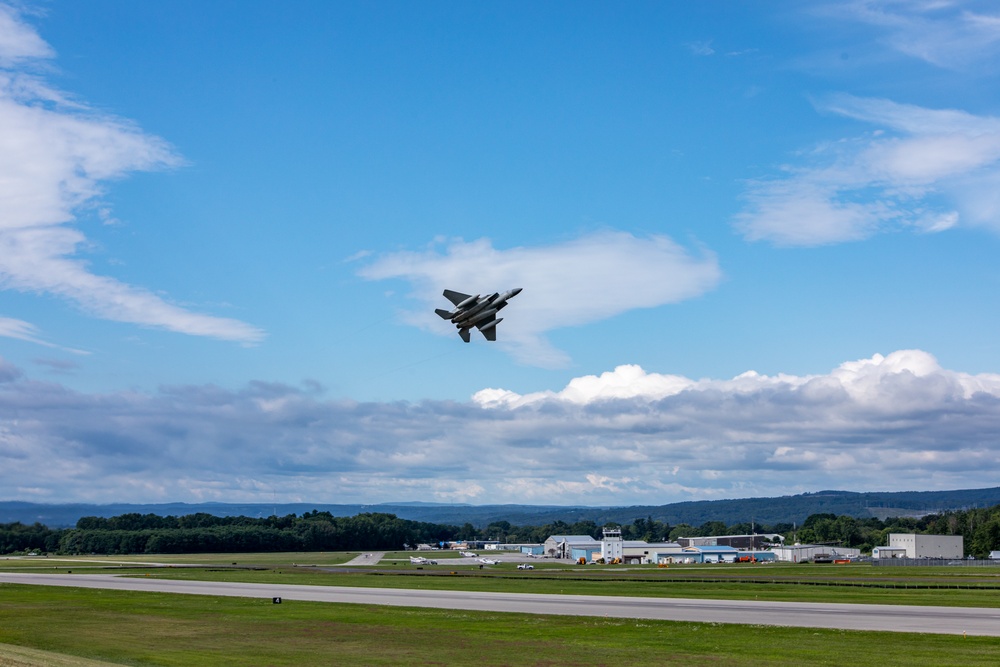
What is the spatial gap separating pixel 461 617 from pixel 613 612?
9.69m

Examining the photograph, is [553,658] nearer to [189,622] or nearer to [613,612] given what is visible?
[613,612]

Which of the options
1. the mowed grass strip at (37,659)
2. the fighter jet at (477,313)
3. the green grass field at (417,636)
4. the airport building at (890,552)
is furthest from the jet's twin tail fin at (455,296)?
the airport building at (890,552)

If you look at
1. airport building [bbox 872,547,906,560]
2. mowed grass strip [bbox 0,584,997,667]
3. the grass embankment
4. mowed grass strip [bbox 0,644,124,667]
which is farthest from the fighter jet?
airport building [bbox 872,547,906,560]

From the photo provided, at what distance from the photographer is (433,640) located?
44562mm

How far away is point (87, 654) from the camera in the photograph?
39.9m

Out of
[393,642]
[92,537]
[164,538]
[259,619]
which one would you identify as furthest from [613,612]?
[92,537]

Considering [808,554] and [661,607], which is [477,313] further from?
[808,554]

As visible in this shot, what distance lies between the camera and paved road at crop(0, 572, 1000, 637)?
158 feet

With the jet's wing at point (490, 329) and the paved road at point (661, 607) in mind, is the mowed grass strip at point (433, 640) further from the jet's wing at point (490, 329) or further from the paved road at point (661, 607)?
the jet's wing at point (490, 329)

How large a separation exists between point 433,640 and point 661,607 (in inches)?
835

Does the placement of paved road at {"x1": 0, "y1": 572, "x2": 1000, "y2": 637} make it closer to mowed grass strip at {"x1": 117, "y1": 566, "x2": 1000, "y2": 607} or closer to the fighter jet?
mowed grass strip at {"x1": 117, "y1": 566, "x2": 1000, "y2": 607}

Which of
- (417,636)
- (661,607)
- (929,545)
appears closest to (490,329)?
(417,636)

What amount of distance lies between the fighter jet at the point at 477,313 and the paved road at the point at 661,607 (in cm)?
1899

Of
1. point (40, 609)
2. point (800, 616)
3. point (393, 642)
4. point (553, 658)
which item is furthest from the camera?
point (40, 609)
